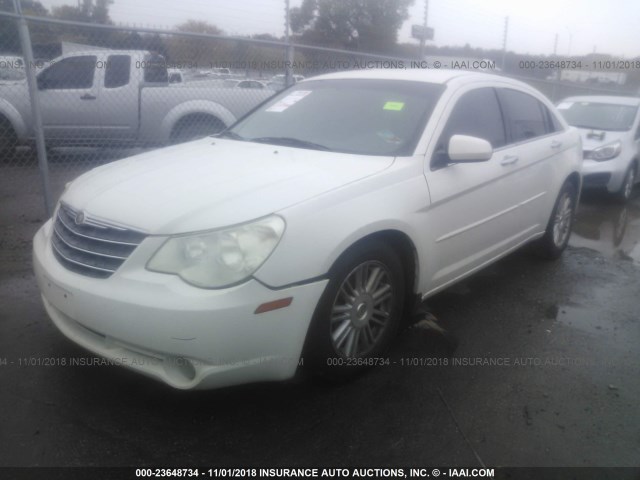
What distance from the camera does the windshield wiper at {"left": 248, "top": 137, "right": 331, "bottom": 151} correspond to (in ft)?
10.8

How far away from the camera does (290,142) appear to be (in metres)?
3.45

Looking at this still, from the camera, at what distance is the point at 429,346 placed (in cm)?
331

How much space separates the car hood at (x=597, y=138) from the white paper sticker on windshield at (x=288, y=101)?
17.5ft

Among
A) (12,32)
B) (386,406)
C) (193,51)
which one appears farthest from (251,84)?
(386,406)

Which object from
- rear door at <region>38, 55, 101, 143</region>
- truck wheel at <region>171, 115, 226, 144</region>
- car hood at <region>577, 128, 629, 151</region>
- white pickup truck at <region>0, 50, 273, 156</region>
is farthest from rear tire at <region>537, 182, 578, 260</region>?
rear door at <region>38, 55, 101, 143</region>

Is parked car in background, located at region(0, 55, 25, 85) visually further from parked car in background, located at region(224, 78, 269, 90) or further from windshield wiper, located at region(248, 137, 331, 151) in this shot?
windshield wiper, located at region(248, 137, 331, 151)

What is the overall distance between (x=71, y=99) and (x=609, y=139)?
26.3 ft

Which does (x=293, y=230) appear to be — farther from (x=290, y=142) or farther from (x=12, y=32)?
(x=12, y=32)

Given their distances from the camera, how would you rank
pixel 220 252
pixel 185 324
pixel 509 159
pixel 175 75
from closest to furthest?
pixel 185 324 → pixel 220 252 → pixel 509 159 → pixel 175 75

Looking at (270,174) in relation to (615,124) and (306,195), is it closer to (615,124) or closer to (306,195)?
(306,195)

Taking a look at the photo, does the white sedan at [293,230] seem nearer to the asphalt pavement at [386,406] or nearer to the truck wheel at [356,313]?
the truck wheel at [356,313]

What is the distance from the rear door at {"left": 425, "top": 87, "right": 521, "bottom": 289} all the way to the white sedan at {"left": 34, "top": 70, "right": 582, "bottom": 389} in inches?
0.5

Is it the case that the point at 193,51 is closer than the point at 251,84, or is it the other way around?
the point at 193,51

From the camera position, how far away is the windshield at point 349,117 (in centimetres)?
326
